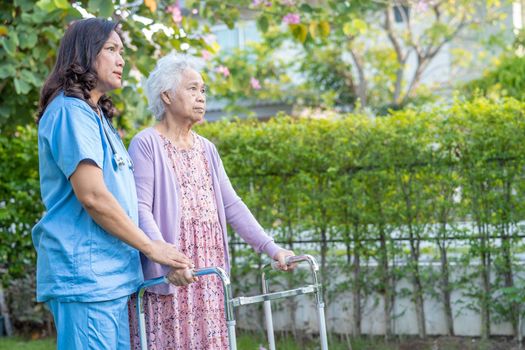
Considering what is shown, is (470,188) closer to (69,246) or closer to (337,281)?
(337,281)

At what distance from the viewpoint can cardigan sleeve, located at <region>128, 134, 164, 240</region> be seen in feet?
10.1

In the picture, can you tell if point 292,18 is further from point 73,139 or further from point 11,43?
point 73,139

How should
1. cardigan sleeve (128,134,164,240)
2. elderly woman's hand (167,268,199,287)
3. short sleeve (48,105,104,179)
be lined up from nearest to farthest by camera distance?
short sleeve (48,105,104,179) → elderly woman's hand (167,268,199,287) → cardigan sleeve (128,134,164,240)

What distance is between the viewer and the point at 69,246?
273 cm

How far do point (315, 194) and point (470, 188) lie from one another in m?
1.11

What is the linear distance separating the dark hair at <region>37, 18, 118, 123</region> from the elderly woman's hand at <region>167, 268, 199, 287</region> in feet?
2.08

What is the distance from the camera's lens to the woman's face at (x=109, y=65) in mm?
2918

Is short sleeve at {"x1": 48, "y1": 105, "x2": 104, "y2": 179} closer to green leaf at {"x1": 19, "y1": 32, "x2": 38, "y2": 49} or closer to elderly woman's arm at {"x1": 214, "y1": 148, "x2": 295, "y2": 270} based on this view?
elderly woman's arm at {"x1": 214, "y1": 148, "x2": 295, "y2": 270}

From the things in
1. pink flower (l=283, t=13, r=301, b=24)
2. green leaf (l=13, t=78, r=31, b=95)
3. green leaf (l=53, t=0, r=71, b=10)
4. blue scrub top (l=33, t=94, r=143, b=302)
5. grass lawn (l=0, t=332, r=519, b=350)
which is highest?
pink flower (l=283, t=13, r=301, b=24)

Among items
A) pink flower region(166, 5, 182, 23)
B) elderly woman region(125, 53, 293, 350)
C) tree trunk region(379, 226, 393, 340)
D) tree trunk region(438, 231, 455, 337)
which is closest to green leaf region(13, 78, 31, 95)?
pink flower region(166, 5, 182, 23)

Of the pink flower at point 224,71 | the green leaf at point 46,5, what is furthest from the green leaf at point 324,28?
the green leaf at point 46,5

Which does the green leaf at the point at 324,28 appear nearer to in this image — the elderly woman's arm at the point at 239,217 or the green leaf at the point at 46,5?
the green leaf at the point at 46,5

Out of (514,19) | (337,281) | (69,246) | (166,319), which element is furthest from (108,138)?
(514,19)

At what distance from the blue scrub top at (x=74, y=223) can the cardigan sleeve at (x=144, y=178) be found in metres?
0.17
